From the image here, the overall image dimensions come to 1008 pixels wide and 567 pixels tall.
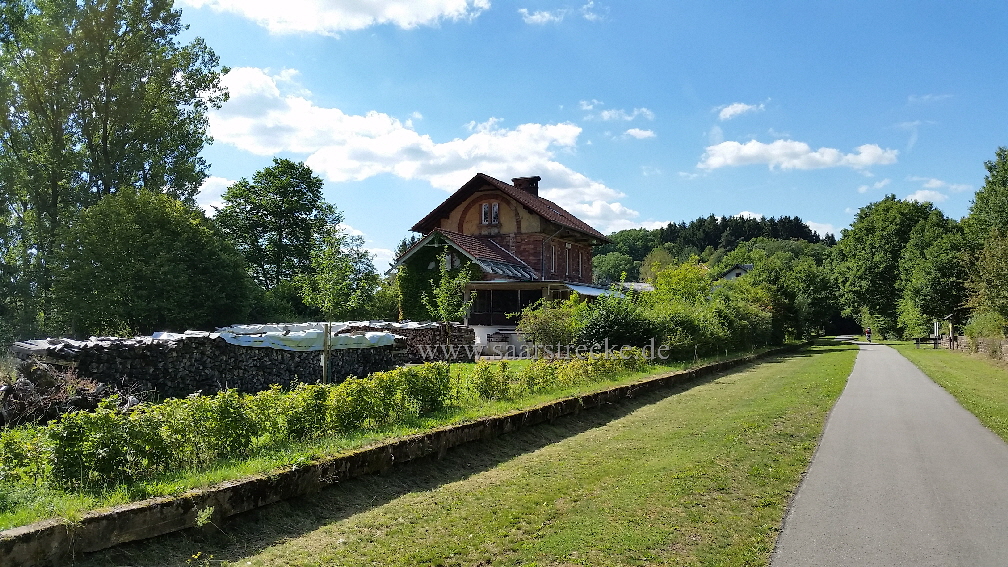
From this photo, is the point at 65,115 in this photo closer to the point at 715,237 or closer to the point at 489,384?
the point at 489,384

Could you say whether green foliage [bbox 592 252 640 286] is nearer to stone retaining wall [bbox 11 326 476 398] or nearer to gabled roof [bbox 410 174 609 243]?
gabled roof [bbox 410 174 609 243]

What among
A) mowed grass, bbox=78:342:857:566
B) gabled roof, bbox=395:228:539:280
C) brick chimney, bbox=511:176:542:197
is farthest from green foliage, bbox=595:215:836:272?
mowed grass, bbox=78:342:857:566

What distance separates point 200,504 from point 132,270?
73.9 feet

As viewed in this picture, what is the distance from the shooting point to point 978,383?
19.0m

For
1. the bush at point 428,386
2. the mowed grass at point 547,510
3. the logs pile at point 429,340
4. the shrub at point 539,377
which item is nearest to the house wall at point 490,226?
the logs pile at point 429,340

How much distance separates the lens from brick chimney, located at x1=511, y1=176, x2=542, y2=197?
45156 millimetres

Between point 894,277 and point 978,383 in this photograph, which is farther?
point 894,277

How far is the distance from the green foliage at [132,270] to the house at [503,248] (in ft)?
35.3

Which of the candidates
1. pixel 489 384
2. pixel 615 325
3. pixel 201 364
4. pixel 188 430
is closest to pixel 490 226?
pixel 615 325

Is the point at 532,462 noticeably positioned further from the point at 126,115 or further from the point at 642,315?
the point at 126,115

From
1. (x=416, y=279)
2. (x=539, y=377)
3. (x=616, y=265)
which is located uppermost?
(x=616, y=265)

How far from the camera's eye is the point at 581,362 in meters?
A: 15.8

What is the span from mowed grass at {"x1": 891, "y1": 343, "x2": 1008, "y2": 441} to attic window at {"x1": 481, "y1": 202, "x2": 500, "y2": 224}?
22468mm

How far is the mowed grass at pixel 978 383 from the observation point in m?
12.3
